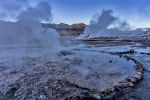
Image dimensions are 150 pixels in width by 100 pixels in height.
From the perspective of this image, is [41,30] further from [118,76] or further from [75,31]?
[75,31]

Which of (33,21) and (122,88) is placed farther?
(33,21)

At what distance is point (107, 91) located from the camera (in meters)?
8.21

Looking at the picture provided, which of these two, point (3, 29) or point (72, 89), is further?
point (3, 29)

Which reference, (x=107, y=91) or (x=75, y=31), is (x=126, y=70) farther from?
(x=75, y=31)

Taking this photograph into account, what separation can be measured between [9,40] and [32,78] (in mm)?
21804

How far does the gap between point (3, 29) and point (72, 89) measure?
2254 centimetres

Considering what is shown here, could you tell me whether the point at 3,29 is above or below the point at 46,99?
above

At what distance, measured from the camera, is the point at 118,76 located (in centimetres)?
1102

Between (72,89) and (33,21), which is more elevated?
(33,21)

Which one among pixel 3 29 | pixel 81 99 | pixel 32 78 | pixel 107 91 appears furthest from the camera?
pixel 3 29

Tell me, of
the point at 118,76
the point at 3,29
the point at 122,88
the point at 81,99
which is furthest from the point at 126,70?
the point at 3,29

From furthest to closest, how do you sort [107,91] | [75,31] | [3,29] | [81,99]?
[75,31] → [3,29] → [107,91] → [81,99]

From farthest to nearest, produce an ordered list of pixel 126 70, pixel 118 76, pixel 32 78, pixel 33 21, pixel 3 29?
pixel 3 29
pixel 33 21
pixel 126 70
pixel 118 76
pixel 32 78

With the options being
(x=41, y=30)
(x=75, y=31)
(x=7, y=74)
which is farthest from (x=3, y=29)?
(x=75, y=31)
